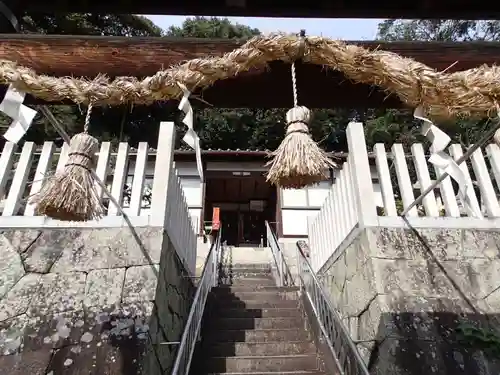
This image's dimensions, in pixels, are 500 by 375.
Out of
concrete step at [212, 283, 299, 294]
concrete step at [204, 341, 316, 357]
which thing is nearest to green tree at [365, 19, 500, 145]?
concrete step at [212, 283, 299, 294]

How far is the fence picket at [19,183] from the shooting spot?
3.99m

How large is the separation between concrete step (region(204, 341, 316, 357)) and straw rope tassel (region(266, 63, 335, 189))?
3.09 metres

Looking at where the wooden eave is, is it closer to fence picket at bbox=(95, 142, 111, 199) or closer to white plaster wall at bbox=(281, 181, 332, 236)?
fence picket at bbox=(95, 142, 111, 199)

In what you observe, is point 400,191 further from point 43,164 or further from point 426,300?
point 43,164

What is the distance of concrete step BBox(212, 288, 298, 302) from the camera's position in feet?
20.3

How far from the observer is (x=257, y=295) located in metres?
6.23

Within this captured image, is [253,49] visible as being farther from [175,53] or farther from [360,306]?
[360,306]

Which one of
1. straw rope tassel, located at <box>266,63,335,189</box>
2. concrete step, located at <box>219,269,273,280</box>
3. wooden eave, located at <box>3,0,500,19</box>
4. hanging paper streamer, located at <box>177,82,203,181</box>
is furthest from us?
concrete step, located at <box>219,269,273,280</box>

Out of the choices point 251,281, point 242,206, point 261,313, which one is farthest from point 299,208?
point 261,313

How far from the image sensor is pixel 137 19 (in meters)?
17.6

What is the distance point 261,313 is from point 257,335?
0.59m

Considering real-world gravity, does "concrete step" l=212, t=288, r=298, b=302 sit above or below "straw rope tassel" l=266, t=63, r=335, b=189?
below

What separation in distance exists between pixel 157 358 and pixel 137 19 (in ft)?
55.8

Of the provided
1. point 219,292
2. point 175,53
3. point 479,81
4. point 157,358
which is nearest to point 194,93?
point 175,53
